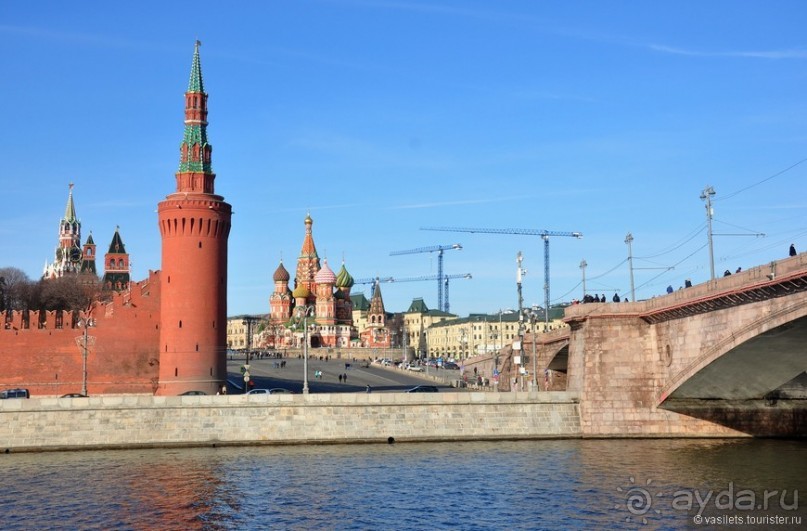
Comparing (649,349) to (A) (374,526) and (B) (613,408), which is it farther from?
(A) (374,526)

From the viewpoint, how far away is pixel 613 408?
54344mm

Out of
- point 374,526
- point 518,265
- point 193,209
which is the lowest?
point 374,526

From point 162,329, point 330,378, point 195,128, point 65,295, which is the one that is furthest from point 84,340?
point 65,295

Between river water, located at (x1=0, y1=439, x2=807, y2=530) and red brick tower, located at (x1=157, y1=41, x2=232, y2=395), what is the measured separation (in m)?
18.0

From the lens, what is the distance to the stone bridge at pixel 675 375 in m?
49.8

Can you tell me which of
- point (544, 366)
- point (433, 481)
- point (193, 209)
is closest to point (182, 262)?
point (193, 209)

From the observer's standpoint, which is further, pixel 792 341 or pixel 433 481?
pixel 792 341

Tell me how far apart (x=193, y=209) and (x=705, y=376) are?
36858 millimetres

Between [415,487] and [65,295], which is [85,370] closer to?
[415,487]

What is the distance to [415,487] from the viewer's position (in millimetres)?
39781

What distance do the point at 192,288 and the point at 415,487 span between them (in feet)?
111

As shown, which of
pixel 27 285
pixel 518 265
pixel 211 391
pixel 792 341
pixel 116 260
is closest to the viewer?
pixel 792 341

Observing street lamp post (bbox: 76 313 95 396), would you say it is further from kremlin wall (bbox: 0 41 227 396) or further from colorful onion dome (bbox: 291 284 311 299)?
colorful onion dome (bbox: 291 284 311 299)

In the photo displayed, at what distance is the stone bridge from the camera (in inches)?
1959
